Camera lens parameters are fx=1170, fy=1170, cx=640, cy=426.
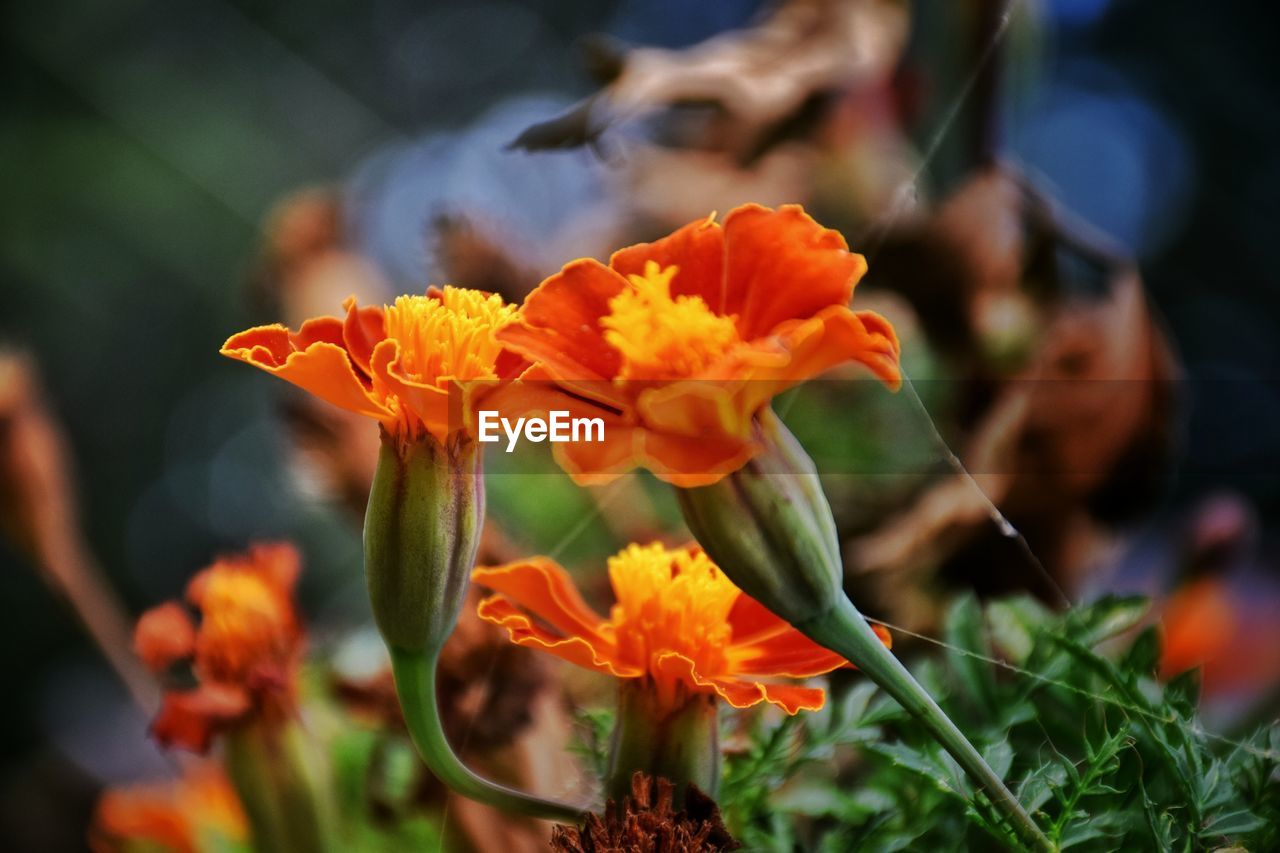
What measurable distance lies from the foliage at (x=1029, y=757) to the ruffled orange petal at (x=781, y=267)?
0.06 meters

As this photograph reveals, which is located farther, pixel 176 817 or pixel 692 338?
pixel 176 817

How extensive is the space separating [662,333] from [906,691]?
0.17ft

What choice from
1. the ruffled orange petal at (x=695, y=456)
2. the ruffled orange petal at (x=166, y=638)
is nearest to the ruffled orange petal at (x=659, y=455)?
the ruffled orange petal at (x=695, y=456)

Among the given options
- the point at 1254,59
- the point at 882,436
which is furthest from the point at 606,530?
the point at 1254,59

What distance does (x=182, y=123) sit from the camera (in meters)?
0.30

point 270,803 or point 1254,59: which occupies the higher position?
point 1254,59

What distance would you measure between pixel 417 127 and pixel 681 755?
0.19 m

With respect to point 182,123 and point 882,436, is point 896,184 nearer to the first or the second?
point 882,436

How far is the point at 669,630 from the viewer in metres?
0.16

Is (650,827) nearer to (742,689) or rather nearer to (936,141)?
(742,689)

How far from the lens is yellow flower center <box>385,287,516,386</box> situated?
0.15m

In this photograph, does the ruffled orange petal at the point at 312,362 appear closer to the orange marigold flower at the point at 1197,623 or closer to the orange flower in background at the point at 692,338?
the orange flower in background at the point at 692,338

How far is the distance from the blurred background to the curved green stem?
41mm

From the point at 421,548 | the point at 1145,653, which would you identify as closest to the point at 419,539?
the point at 421,548
